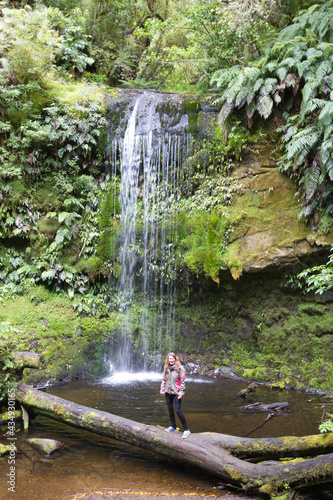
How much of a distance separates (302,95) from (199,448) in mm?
8247

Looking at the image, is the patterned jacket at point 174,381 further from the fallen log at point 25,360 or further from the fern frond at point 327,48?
the fern frond at point 327,48

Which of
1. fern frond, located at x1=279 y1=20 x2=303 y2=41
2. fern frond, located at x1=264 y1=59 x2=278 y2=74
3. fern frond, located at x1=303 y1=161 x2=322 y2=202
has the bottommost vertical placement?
fern frond, located at x1=303 y1=161 x2=322 y2=202

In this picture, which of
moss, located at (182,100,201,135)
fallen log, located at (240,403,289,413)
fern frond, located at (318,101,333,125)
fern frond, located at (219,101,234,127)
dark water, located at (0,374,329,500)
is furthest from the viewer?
moss, located at (182,100,201,135)

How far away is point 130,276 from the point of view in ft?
36.8

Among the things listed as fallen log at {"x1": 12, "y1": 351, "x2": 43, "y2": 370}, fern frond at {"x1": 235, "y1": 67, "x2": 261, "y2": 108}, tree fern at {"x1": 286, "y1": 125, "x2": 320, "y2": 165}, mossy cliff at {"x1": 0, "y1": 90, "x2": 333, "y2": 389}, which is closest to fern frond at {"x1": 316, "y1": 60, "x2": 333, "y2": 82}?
tree fern at {"x1": 286, "y1": 125, "x2": 320, "y2": 165}

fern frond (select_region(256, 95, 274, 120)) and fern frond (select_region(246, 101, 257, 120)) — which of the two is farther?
fern frond (select_region(246, 101, 257, 120))

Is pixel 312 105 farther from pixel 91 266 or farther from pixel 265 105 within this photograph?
pixel 91 266

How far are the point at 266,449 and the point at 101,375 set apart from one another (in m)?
6.18

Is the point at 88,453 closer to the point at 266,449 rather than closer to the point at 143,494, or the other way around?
the point at 143,494

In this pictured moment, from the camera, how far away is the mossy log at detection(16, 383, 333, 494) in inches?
147

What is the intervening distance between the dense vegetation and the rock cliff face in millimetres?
232

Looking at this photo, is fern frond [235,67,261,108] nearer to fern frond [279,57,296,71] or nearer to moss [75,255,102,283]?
fern frond [279,57,296,71]

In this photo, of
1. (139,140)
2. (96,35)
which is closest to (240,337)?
(139,140)

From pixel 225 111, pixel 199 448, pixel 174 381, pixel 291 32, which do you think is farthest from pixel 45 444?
pixel 291 32
